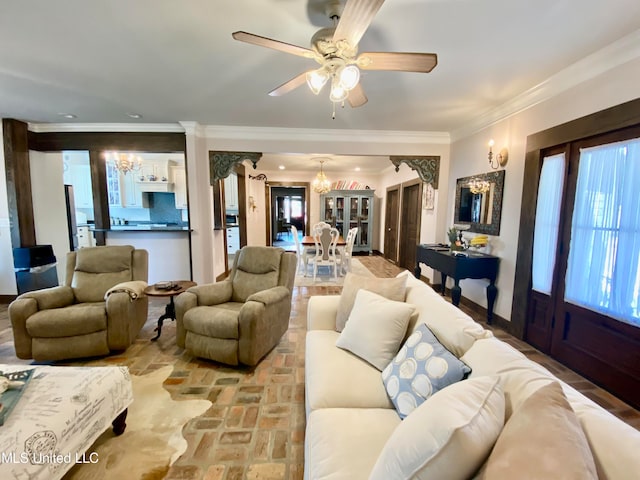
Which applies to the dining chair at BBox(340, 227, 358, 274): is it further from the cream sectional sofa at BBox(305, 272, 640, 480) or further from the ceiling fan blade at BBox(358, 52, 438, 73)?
the ceiling fan blade at BBox(358, 52, 438, 73)

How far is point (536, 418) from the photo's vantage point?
0.71 metres

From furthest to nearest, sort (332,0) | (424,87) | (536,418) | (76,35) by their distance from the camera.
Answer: (424,87) < (76,35) < (332,0) < (536,418)

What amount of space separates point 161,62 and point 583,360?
421 centimetres

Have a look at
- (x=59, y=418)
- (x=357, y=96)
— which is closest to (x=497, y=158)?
(x=357, y=96)

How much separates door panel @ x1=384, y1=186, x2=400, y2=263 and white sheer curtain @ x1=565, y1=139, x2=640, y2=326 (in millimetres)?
4236

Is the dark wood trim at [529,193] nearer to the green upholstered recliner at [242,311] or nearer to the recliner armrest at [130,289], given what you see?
the green upholstered recliner at [242,311]

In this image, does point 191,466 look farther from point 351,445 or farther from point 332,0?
point 332,0

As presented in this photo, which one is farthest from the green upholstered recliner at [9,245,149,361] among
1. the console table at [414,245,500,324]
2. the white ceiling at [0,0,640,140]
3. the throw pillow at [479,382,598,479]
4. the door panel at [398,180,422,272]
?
the door panel at [398,180,422,272]

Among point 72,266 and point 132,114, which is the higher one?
point 132,114

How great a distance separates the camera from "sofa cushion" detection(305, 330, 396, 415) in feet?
4.21

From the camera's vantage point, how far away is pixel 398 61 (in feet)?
5.31

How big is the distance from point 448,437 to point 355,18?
1692 mm

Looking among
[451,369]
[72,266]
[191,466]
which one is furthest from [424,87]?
[72,266]

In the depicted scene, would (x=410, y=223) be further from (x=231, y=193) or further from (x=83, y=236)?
(x=83, y=236)
